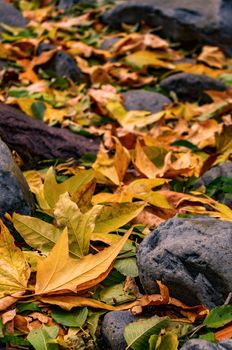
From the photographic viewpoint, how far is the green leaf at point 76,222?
1.77m

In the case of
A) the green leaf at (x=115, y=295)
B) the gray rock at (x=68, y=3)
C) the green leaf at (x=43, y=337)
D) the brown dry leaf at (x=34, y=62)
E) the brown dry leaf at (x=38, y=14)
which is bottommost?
the gray rock at (x=68, y=3)

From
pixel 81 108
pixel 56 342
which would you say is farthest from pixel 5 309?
pixel 81 108

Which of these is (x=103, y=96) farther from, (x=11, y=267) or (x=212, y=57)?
(x=11, y=267)

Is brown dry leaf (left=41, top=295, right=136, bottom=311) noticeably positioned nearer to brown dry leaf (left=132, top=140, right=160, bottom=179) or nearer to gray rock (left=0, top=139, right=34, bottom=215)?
gray rock (left=0, top=139, right=34, bottom=215)

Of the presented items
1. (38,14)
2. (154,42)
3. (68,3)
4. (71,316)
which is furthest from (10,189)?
(68,3)

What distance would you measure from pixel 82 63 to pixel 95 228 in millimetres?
2112

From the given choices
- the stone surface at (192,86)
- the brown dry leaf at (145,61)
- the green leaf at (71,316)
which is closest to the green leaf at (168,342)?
the green leaf at (71,316)

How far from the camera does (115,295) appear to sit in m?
1.69

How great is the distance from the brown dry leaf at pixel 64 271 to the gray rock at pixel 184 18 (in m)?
3.14

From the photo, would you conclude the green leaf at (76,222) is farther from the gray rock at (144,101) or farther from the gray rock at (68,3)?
the gray rock at (68,3)

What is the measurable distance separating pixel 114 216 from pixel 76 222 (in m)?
0.19

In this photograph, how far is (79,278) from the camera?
162 cm

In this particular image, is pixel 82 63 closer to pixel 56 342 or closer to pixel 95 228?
pixel 95 228

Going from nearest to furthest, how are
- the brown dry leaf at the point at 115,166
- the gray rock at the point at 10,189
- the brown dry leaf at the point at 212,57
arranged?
the gray rock at the point at 10,189 < the brown dry leaf at the point at 115,166 < the brown dry leaf at the point at 212,57
